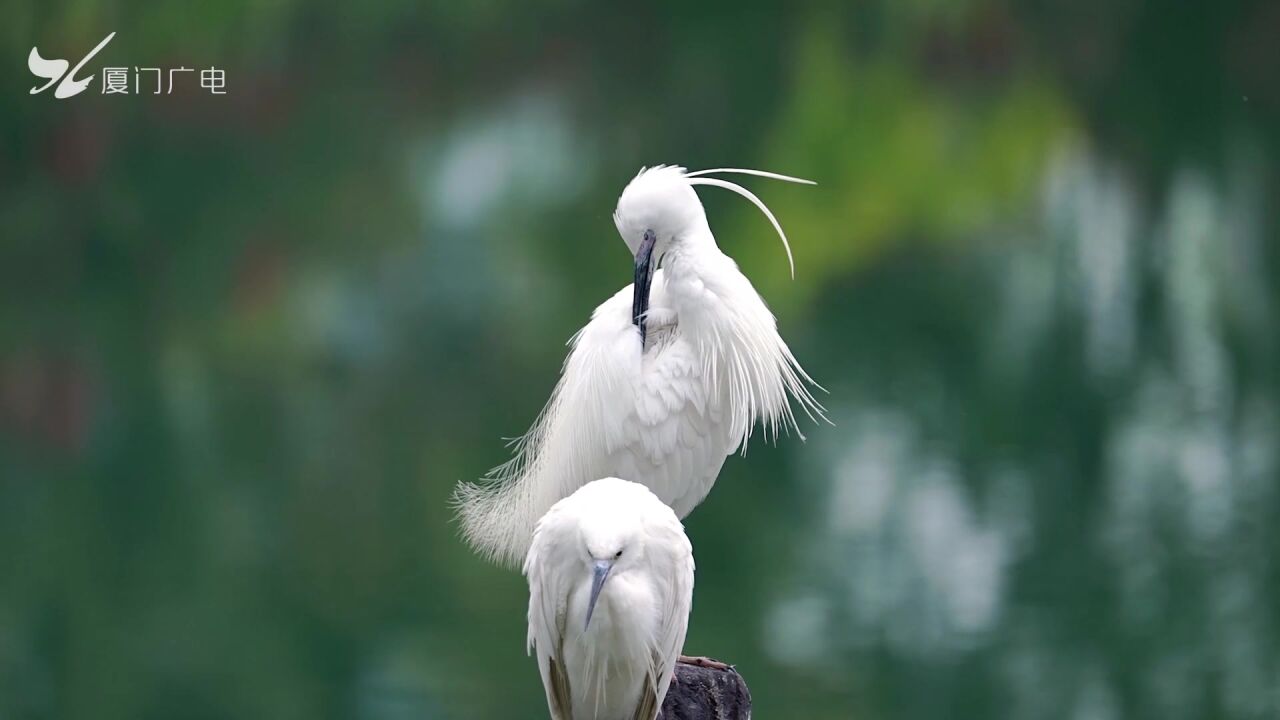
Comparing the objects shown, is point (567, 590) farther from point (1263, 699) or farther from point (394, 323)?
point (1263, 699)

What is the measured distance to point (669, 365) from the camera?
2.67m

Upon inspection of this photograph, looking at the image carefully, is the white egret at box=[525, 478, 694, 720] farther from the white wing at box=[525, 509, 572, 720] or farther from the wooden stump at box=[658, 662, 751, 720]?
the wooden stump at box=[658, 662, 751, 720]

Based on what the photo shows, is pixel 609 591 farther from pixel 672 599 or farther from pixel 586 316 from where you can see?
pixel 586 316

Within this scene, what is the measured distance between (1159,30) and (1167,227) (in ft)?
2.12

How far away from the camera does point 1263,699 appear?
438 cm

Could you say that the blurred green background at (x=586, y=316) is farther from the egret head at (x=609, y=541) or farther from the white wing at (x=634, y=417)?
the egret head at (x=609, y=541)

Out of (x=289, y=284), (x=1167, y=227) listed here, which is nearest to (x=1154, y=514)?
(x=1167, y=227)

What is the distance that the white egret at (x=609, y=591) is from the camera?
7.27ft

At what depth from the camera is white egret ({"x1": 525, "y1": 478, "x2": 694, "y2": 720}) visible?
2215mm

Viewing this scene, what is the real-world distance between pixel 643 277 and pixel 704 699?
69cm

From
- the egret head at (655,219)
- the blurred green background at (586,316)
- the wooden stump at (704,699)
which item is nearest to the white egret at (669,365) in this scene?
the egret head at (655,219)

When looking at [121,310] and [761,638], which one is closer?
[761,638]

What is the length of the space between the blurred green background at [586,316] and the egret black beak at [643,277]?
1770mm

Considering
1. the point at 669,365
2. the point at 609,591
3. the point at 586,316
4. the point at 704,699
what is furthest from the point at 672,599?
the point at 586,316
